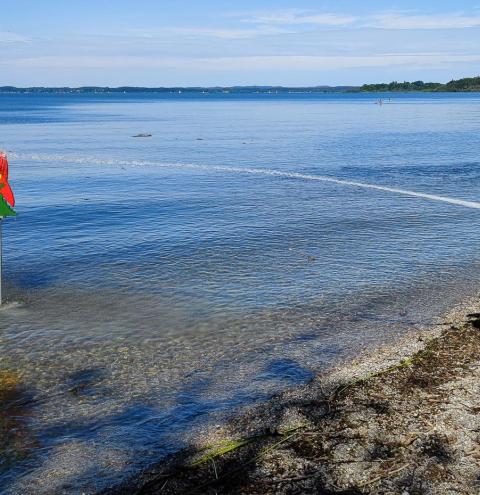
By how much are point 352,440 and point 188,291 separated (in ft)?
31.0

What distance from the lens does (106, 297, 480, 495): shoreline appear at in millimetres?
8391

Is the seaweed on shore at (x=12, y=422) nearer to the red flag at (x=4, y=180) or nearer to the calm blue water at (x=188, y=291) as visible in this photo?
the calm blue water at (x=188, y=291)

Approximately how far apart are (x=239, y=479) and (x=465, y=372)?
545cm

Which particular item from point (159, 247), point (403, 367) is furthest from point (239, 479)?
point (159, 247)

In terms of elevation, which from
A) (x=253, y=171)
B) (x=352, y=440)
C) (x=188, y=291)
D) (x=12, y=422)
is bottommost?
(x=253, y=171)

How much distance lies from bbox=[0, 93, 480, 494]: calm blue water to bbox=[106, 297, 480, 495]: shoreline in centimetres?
69

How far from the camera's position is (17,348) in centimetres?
1395

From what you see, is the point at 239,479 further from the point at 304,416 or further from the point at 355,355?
the point at 355,355

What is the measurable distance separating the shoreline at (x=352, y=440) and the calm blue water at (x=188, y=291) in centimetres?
69

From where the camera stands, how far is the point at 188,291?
18188 millimetres

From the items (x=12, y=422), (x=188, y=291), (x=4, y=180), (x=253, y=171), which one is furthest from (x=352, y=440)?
A: (x=253, y=171)

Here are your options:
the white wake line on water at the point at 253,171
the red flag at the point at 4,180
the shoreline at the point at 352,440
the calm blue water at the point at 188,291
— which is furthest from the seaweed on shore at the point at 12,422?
the white wake line on water at the point at 253,171

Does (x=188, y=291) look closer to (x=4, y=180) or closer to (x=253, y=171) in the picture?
(x=4, y=180)

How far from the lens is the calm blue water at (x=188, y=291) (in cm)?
1091
